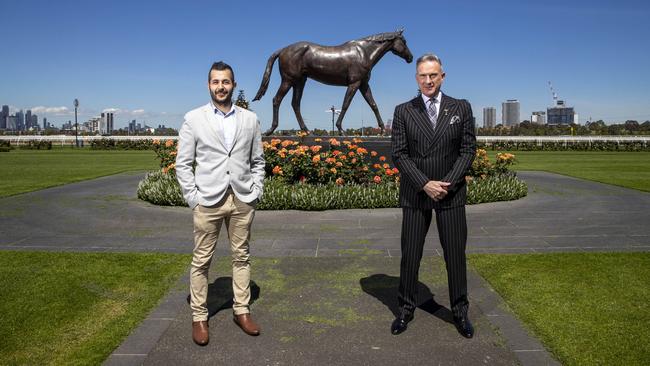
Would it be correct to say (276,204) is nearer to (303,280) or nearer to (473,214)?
(473,214)

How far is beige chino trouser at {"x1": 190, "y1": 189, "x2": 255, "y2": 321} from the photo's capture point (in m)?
3.67

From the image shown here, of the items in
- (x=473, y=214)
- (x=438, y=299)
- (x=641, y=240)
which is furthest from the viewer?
(x=473, y=214)

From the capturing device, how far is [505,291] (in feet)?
14.8

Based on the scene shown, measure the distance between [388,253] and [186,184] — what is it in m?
3.06

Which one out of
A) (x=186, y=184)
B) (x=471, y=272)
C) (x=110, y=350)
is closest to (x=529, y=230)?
(x=471, y=272)

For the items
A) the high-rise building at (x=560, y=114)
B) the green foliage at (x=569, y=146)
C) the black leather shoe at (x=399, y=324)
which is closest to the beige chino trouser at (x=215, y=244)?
the black leather shoe at (x=399, y=324)

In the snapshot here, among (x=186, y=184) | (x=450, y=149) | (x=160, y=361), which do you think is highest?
(x=450, y=149)

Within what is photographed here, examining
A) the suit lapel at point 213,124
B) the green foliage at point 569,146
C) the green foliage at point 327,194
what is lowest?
the green foliage at point 327,194

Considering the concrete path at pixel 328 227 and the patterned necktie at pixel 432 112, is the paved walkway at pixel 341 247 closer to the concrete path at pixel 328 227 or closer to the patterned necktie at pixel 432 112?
the concrete path at pixel 328 227

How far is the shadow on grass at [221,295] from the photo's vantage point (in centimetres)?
422

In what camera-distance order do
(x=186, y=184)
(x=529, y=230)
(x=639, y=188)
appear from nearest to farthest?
(x=186, y=184) → (x=529, y=230) → (x=639, y=188)

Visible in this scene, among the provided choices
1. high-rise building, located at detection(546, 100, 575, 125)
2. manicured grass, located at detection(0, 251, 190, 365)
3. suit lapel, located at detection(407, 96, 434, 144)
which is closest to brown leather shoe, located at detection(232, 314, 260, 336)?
manicured grass, located at detection(0, 251, 190, 365)

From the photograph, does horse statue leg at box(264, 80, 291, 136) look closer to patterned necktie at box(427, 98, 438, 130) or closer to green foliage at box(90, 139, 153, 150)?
patterned necktie at box(427, 98, 438, 130)

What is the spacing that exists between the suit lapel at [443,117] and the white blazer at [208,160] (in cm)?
144
